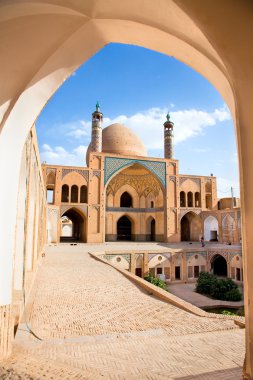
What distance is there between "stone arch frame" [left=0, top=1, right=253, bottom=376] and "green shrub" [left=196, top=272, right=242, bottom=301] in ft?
34.8

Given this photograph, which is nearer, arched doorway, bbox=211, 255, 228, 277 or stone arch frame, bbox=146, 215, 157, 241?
arched doorway, bbox=211, 255, 228, 277

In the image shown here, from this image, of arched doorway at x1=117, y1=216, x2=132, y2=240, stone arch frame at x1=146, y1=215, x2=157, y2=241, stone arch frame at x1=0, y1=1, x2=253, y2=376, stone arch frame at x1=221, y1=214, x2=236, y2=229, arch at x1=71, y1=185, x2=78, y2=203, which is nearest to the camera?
stone arch frame at x1=0, y1=1, x2=253, y2=376

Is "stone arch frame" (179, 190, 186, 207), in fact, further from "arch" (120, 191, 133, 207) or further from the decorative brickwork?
"arch" (120, 191, 133, 207)

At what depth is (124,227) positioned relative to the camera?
22.4 metres

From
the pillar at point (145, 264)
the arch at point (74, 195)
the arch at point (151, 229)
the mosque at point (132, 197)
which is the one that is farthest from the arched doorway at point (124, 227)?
the pillar at point (145, 264)

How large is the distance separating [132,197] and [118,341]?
62.2ft

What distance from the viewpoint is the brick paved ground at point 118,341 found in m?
2.26

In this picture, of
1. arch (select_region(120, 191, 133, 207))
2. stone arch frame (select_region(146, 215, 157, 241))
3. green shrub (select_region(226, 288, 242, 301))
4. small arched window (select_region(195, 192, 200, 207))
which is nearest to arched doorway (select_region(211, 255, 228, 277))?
small arched window (select_region(195, 192, 200, 207))

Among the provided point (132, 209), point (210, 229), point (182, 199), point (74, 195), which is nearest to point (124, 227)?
point (132, 209)

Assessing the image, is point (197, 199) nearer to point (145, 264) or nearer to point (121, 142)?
point (121, 142)

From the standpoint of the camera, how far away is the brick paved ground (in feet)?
7.41

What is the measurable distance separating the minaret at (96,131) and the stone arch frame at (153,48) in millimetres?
16336

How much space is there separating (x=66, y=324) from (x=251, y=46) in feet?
12.5

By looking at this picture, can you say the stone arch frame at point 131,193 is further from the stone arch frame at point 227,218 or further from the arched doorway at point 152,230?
the stone arch frame at point 227,218
